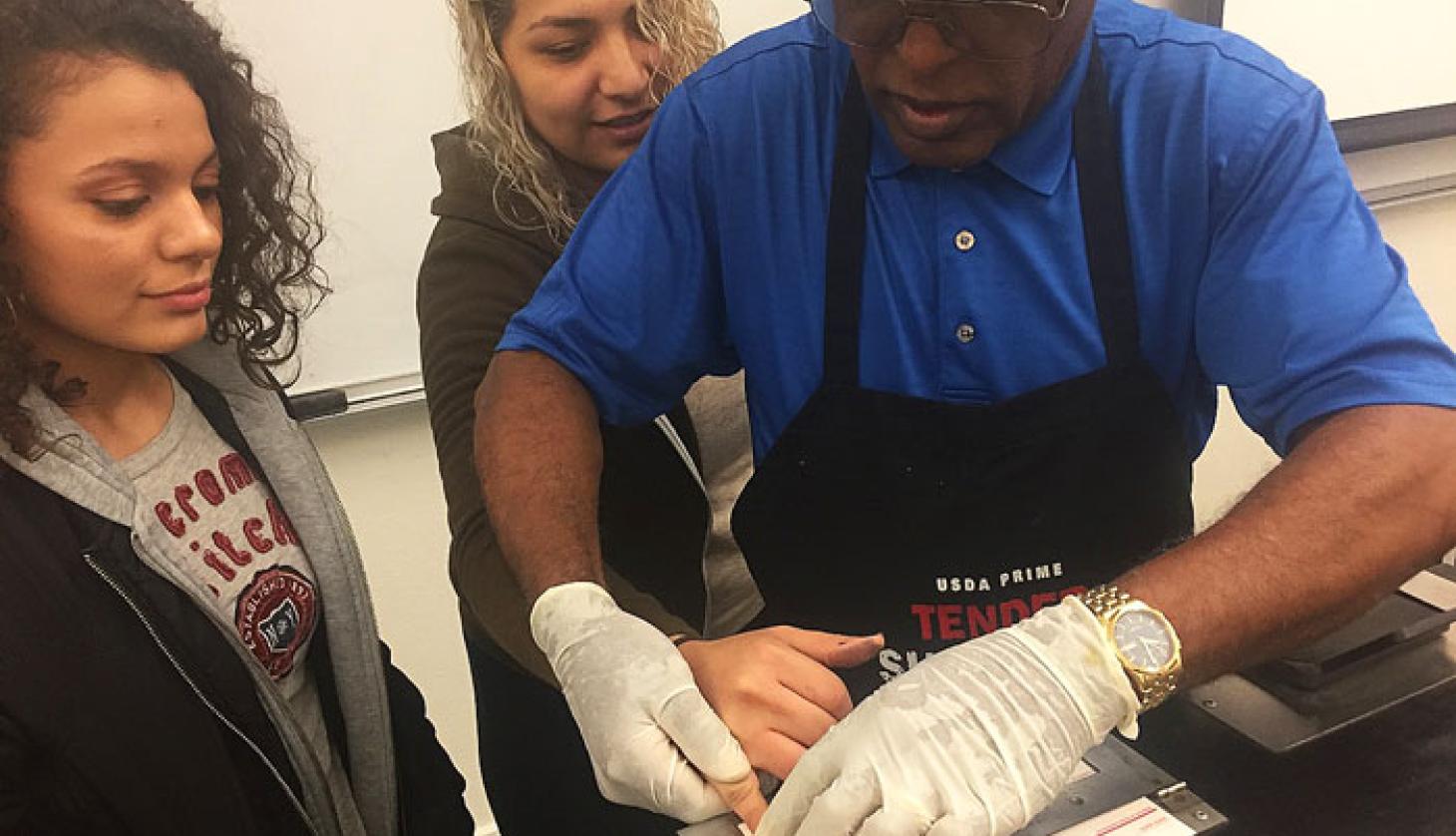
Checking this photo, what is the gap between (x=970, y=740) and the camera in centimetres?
62

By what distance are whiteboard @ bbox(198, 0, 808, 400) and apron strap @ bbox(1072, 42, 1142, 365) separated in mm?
598

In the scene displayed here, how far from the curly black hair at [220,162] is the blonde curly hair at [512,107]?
0.58ft

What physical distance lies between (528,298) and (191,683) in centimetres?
44

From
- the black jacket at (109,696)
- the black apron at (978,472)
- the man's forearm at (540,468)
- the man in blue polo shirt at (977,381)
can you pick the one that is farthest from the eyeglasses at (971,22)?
the black jacket at (109,696)

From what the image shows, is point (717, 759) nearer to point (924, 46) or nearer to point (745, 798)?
point (745, 798)

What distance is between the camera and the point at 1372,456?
0.69 meters

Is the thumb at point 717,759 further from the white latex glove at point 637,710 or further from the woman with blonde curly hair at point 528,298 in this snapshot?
the woman with blonde curly hair at point 528,298

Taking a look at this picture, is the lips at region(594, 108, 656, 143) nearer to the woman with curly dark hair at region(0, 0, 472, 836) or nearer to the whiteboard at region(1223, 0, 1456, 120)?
the woman with curly dark hair at region(0, 0, 472, 836)

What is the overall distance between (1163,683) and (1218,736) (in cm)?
16

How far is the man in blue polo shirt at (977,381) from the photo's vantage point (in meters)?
0.65

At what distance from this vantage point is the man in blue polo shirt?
655mm

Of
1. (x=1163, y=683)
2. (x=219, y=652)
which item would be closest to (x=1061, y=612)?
(x=1163, y=683)

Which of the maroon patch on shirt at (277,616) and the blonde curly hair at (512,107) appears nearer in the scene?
the maroon patch on shirt at (277,616)

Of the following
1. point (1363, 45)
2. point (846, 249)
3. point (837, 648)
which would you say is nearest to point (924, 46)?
point (846, 249)
